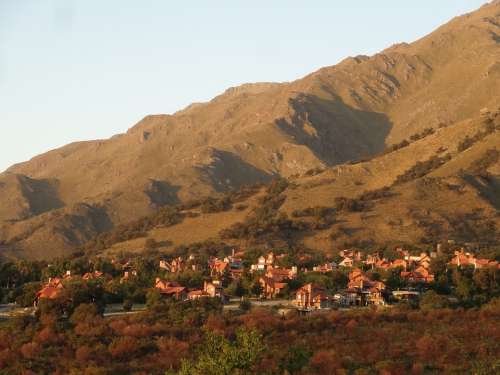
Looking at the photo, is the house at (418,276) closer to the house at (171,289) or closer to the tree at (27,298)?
the house at (171,289)

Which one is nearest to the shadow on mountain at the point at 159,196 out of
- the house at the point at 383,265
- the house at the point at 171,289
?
the house at the point at 383,265

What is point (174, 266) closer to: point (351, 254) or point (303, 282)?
point (351, 254)

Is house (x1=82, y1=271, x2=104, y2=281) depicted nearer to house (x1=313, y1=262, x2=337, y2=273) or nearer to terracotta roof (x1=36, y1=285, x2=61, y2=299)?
terracotta roof (x1=36, y1=285, x2=61, y2=299)

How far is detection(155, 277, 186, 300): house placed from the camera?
69.6 meters

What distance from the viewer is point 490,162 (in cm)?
14062

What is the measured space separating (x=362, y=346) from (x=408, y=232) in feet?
226

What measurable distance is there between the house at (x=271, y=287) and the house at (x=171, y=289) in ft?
21.7

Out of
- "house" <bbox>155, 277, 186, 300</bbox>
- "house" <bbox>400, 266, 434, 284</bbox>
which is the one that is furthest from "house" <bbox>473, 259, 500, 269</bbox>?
"house" <bbox>155, 277, 186, 300</bbox>

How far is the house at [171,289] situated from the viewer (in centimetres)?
6962

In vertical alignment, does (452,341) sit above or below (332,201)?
below

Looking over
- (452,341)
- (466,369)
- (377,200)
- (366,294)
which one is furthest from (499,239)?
(466,369)

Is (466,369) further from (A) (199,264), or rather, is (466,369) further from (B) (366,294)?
(A) (199,264)

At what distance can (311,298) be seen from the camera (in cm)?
6600

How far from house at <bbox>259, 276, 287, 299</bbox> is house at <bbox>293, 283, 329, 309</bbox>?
214 inches
